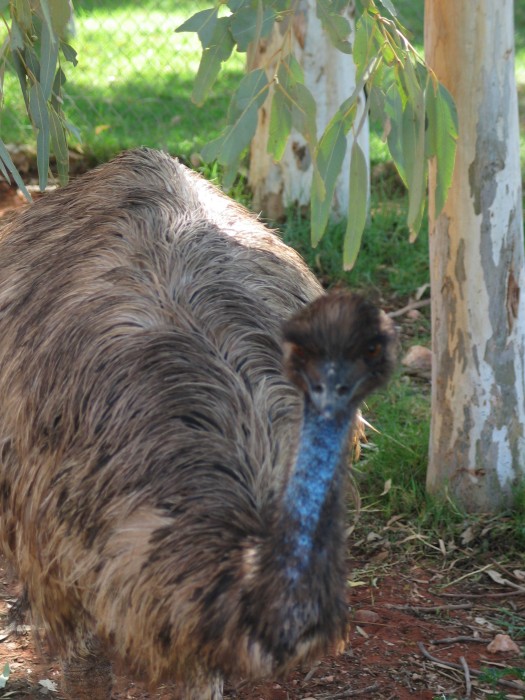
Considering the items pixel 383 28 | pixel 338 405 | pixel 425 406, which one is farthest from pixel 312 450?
pixel 425 406

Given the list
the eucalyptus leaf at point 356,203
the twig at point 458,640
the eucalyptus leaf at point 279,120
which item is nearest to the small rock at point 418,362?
the twig at point 458,640

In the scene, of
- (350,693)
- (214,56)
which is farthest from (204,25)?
(350,693)

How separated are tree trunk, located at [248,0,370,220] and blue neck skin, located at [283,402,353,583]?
373 cm

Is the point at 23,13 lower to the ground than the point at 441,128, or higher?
higher

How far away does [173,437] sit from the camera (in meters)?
2.95

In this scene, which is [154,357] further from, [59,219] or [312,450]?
[59,219]

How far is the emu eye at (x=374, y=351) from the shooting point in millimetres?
2576

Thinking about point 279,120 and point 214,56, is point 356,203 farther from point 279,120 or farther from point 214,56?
point 214,56

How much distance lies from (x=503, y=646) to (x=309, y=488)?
160 centimetres

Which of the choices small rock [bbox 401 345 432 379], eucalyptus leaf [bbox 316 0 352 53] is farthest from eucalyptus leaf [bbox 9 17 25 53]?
small rock [bbox 401 345 432 379]

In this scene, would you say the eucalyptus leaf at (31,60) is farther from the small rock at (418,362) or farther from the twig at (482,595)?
the small rock at (418,362)

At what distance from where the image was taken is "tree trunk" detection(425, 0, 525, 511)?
393cm

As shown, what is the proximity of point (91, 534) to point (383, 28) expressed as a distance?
1.52 metres

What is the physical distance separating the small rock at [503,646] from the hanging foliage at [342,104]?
1.41m
